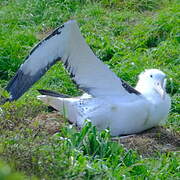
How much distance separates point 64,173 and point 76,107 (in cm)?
249

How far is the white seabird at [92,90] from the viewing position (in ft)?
23.7

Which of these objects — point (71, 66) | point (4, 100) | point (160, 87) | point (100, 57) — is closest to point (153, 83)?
point (160, 87)

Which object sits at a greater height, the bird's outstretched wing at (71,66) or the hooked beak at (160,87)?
the bird's outstretched wing at (71,66)

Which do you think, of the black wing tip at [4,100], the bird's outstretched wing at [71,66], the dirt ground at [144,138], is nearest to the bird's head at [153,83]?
the bird's outstretched wing at [71,66]

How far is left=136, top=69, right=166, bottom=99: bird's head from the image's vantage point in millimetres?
7477

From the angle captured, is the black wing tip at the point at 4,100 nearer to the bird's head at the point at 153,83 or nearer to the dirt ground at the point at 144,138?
the dirt ground at the point at 144,138

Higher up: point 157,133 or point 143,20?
point 143,20

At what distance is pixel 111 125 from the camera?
725 cm

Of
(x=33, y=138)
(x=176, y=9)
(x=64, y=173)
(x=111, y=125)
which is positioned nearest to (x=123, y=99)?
(x=111, y=125)

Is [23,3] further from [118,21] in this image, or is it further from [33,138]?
[33,138]

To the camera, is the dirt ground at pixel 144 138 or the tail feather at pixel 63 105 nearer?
the dirt ground at pixel 144 138

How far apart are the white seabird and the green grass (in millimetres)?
279

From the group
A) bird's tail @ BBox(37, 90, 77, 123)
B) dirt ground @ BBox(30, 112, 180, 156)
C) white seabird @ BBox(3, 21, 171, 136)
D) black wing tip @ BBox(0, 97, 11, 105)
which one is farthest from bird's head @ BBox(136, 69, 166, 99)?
black wing tip @ BBox(0, 97, 11, 105)

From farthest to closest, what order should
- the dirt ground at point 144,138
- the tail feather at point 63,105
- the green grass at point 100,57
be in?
the tail feather at point 63,105, the dirt ground at point 144,138, the green grass at point 100,57
